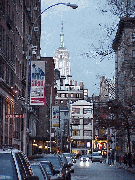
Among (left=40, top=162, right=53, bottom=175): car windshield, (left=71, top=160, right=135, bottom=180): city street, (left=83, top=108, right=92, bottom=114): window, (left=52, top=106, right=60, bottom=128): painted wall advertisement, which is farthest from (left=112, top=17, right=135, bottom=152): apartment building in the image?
(left=83, top=108, right=92, bottom=114): window

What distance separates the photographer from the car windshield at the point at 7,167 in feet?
36.3

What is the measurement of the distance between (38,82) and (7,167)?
2525cm

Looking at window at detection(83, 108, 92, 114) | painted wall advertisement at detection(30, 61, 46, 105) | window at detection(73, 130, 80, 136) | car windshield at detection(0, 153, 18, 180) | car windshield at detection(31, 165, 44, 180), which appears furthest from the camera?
window at detection(83, 108, 92, 114)

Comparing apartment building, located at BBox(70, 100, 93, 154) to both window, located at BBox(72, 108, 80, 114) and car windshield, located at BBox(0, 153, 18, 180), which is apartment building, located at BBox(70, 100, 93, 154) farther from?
car windshield, located at BBox(0, 153, 18, 180)

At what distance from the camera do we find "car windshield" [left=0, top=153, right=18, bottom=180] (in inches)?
436

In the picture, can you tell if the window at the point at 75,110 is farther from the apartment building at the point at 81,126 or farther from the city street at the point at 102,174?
the city street at the point at 102,174

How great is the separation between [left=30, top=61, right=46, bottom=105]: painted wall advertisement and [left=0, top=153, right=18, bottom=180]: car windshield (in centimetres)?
2460

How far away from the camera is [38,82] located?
120 ft

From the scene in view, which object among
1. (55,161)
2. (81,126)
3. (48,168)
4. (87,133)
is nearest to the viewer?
(48,168)

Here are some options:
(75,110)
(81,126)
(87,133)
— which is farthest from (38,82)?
(75,110)

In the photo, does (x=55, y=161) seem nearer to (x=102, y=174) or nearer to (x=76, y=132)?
(x=102, y=174)

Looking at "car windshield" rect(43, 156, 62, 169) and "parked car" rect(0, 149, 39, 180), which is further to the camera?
"car windshield" rect(43, 156, 62, 169)

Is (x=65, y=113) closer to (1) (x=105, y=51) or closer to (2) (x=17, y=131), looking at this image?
(2) (x=17, y=131)

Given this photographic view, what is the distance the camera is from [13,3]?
52.9 metres
